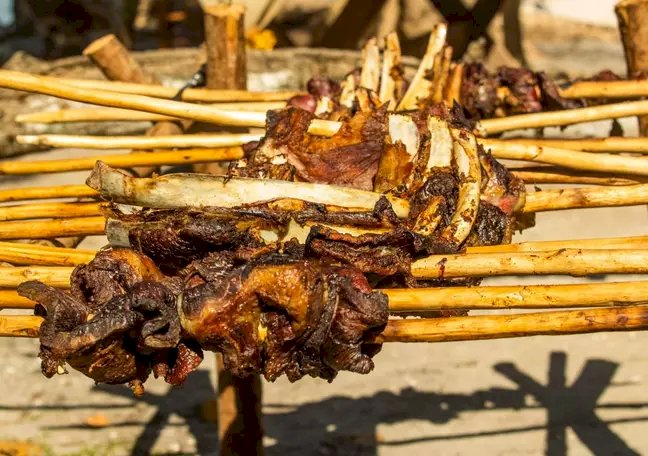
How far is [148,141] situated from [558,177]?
1404 mm

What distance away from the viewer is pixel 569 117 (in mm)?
3164

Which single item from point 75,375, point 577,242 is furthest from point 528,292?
point 75,375

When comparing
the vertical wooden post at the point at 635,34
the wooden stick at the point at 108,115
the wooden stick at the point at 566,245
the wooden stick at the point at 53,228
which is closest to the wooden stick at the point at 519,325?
the wooden stick at the point at 566,245

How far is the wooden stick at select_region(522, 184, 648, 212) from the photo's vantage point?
262 cm

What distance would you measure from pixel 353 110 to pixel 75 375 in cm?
334

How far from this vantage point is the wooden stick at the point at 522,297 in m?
2.08

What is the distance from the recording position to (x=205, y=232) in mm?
2217

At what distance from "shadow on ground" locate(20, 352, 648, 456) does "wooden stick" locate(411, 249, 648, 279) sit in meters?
3.00

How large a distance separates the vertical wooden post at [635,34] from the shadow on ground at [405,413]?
207 centimetres

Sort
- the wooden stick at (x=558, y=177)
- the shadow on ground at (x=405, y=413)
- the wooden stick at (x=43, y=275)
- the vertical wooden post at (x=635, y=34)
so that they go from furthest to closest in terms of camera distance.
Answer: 1. the shadow on ground at (x=405, y=413)
2. the vertical wooden post at (x=635, y=34)
3. the wooden stick at (x=558, y=177)
4. the wooden stick at (x=43, y=275)

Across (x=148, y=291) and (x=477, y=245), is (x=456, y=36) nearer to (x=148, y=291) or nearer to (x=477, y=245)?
(x=477, y=245)

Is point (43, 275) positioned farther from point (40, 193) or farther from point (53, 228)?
point (40, 193)

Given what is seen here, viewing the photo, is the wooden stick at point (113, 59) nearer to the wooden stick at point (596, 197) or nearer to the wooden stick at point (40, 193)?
the wooden stick at point (40, 193)

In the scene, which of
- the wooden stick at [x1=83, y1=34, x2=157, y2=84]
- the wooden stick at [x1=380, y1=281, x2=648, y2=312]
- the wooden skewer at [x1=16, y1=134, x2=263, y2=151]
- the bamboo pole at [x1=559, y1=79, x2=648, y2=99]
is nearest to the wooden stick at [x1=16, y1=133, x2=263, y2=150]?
the wooden skewer at [x1=16, y1=134, x2=263, y2=151]
